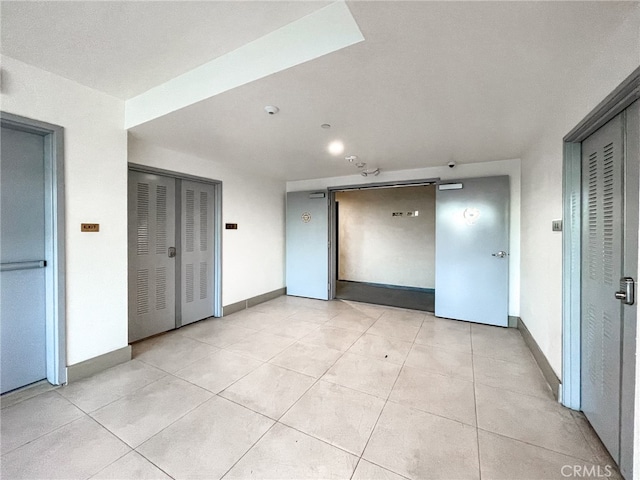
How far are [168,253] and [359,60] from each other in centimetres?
325

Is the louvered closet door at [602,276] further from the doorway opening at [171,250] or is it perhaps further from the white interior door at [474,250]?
the doorway opening at [171,250]

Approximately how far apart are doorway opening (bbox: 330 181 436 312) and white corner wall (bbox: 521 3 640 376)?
2510mm

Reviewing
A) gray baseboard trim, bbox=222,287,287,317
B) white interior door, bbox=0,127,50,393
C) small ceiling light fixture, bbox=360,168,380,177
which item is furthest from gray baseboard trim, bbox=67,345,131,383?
small ceiling light fixture, bbox=360,168,380,177

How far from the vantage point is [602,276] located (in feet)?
5.44

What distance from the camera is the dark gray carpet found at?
496 centimetres

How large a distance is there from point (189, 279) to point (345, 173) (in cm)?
314

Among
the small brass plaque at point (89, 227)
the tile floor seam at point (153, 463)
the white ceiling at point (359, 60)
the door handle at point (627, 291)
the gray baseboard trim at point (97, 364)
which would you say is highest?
the white ceiling at point (359, 60)

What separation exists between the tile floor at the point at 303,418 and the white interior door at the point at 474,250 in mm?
947

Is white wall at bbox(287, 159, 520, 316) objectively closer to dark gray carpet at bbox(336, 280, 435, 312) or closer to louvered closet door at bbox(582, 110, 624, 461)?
dark gray carpet at bbox(336, 280, 435, 312)

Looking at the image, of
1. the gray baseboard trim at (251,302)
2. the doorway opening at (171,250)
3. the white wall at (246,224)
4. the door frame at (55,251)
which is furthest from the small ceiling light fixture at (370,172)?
the door frame at (55,251)

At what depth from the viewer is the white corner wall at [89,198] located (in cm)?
212

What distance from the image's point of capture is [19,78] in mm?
1984

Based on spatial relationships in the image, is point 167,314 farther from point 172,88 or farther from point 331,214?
point 331,214

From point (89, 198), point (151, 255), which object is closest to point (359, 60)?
point (89, 198)
